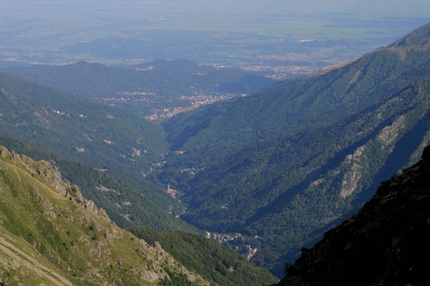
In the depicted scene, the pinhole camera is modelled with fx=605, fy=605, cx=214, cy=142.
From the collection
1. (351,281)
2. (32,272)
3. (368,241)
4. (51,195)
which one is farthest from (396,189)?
(51,195)

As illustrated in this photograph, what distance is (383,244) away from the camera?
37875mm

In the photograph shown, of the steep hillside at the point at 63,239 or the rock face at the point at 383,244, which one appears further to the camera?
the steep hillside at the point at 63,239

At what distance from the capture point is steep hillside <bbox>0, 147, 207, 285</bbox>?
484 ft

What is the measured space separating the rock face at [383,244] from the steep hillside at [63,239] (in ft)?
306

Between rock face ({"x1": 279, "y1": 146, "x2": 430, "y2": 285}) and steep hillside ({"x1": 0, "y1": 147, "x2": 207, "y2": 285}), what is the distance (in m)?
93.1

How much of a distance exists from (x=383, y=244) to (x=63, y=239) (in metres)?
135

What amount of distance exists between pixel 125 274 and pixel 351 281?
445ft

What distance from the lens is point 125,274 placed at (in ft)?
548

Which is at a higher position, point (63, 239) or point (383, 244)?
point (383, 244)

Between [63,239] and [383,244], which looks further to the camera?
[63,239]

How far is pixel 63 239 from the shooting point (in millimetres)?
161250

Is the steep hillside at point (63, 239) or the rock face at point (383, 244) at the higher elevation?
the rock face at point (383, 244)

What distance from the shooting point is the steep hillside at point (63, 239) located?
14738 centimetres

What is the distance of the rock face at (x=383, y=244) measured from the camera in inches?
1273
